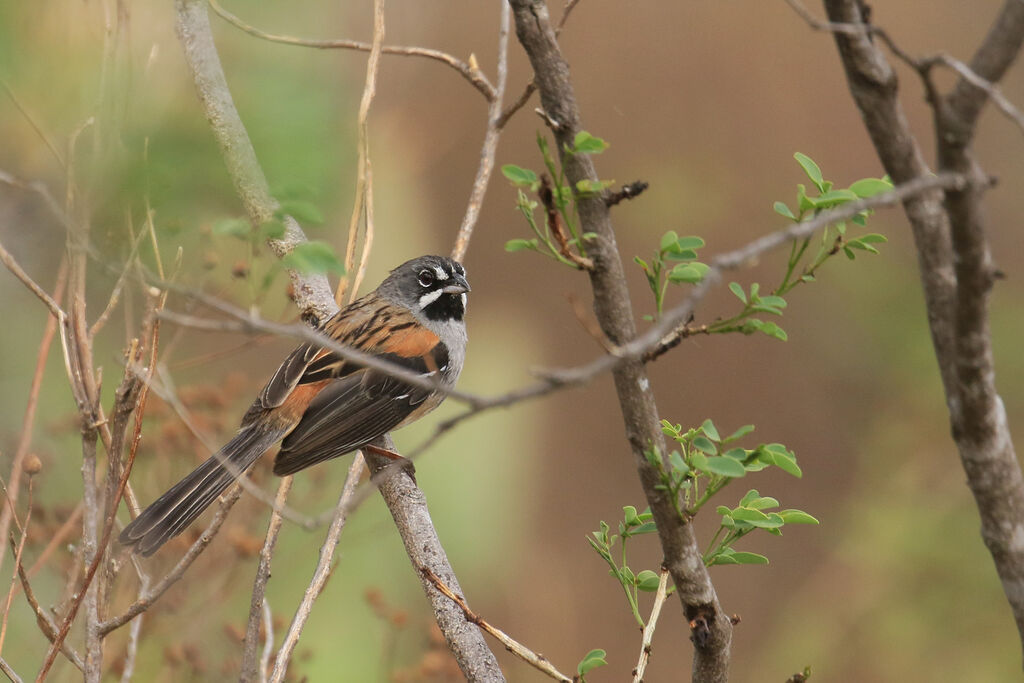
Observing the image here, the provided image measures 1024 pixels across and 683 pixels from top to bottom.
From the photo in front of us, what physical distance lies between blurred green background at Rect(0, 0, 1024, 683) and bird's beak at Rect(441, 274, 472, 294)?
0.63 m

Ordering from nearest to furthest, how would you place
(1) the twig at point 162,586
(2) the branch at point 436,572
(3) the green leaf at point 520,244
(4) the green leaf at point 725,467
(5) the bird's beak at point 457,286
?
1. (4) the green leaf at point 725,467
2. (3) the green leaf at point 520,244
3. (1) the twig at point 162,586
4. (2) the branch at point 436,572
5. (5) the bird's beak at point 457,286

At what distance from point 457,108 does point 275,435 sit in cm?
408

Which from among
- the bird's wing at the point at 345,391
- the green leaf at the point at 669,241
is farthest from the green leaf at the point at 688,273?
the bird's wing at the point at 345,391

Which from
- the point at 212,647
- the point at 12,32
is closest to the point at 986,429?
Result: the point at 12,32

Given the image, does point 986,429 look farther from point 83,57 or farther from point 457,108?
point 457,108

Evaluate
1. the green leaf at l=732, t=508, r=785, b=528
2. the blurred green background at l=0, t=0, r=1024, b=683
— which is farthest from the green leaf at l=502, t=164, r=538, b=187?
the blurred green background at l=0, t=0, r=1024, b=683

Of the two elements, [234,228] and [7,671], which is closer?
[234,228]

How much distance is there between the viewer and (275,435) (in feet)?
11.8

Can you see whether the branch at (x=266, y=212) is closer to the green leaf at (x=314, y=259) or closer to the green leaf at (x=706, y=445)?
the green leaf at (x=314, y=259)

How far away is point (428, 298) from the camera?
4.12 metres

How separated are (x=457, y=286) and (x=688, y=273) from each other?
7.81ft

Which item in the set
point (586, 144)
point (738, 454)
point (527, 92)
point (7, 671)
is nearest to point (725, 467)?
point (738, 454)

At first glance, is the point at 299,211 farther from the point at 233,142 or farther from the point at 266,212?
the point at 266,212

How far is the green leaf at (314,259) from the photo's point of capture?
149 centimetres
